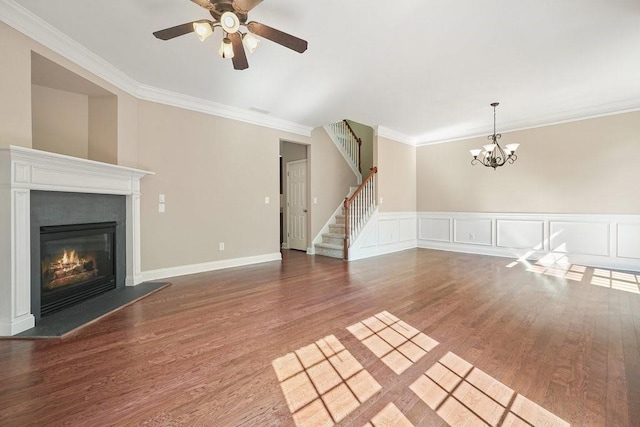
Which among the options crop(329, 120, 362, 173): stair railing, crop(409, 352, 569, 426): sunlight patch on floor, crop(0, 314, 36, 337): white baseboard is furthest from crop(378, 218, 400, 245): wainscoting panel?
crop(0, 314, 36, 337): white baseboard

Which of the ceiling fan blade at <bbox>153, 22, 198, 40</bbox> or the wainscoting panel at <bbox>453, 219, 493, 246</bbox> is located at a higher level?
the ceiling fan blade at <bbox>153, 22, 198, 40</bbox>

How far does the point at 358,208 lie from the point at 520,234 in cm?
344

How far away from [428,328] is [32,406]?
2.78m

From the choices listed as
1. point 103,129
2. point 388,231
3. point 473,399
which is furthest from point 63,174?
point 388,231

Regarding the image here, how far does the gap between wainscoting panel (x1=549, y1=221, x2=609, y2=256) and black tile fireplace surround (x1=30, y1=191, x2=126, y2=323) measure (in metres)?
7.45

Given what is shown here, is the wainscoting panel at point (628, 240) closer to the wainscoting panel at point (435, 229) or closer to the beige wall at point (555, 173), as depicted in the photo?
the beige wall at point (555, 173)

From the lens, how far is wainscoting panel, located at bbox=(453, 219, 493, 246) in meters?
6.46

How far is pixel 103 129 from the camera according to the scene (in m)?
3.80

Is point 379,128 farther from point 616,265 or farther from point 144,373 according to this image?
point 144,373

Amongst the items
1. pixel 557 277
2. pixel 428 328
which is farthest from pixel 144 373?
pixel 557 277

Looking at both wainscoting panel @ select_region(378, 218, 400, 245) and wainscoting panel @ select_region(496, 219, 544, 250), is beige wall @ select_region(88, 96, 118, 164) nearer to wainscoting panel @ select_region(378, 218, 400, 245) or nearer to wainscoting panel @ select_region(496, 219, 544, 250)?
wainscoting panel @ select_region(378, 218, 400, 245)

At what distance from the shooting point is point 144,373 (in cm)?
191

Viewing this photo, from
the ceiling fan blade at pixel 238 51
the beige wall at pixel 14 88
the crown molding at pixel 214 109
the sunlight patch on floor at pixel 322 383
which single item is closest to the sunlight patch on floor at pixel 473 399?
the sunlight patch on floor at pixel 322 383

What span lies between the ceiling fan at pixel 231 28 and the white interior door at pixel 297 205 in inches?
169
